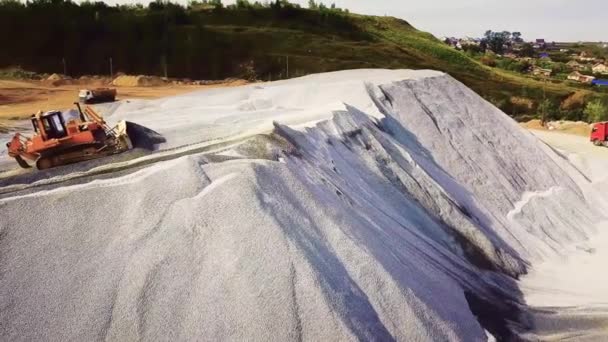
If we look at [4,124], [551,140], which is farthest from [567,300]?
[551,140]

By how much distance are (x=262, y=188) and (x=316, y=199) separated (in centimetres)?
120

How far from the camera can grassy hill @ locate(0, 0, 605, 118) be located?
129 ft

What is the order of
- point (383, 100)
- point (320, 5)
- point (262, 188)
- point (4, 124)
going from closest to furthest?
point (262, 188) < point (4, 124) < point (383, 100) < point (320, 5)

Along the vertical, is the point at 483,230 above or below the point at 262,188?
below

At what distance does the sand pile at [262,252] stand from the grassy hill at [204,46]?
25.8 metres

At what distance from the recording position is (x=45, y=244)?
9.69 metres

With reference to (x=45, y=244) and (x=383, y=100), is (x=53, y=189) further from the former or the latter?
(x=383, y=100)

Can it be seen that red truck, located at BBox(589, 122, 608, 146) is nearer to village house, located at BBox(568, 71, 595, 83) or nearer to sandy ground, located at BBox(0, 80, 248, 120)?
sandy ground, located at BBox(0, 80, 248, 120)

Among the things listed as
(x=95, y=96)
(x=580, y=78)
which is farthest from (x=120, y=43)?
(x=580, y=78)

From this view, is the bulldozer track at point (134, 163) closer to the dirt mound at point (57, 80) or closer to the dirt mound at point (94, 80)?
the dirt mound at point (57, 80)

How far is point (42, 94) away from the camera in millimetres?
29266

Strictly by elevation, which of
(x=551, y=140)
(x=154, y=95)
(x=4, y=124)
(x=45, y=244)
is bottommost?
(x=551, y=140)

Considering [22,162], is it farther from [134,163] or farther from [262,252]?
[262,252]

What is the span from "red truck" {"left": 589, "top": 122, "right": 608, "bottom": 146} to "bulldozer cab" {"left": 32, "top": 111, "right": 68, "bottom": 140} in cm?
2985
